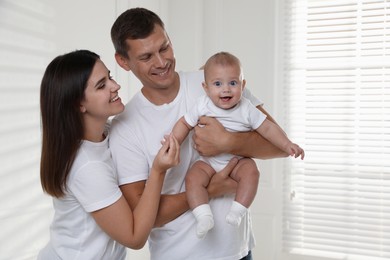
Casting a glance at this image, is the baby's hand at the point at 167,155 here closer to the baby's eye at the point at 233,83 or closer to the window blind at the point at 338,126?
the baby's eye at the point at 233,83

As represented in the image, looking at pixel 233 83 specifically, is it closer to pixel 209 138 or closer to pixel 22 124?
pixel 209 138

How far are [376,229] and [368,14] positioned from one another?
151 cm

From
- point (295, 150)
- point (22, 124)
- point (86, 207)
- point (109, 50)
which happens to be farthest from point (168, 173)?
point (109, 50)

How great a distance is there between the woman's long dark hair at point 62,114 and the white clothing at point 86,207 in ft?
0.11

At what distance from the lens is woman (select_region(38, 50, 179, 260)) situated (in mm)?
1436

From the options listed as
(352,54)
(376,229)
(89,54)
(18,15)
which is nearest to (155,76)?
(89,54)

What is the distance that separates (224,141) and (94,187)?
1.55ft

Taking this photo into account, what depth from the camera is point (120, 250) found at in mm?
1653

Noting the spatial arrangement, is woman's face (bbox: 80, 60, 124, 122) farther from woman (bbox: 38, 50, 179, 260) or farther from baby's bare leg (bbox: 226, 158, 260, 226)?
baby's bare leg (bbox: 226, 158, 260, 226)

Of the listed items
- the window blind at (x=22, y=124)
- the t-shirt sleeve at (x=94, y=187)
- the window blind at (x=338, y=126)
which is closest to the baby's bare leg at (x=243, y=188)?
the t-shirt sleeve at (x=94, y=187)

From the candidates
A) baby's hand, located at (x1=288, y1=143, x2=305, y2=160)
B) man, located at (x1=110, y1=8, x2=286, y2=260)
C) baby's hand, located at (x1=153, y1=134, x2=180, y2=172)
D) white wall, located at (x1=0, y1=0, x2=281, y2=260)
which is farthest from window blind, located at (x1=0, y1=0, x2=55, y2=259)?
baby's hand, located at (x1=288, y1=143, x2=305, y2=160)

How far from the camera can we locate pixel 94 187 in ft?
4.68

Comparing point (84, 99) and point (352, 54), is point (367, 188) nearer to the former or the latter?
point (352, 54)

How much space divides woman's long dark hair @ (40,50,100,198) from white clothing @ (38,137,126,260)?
0.03 meters
